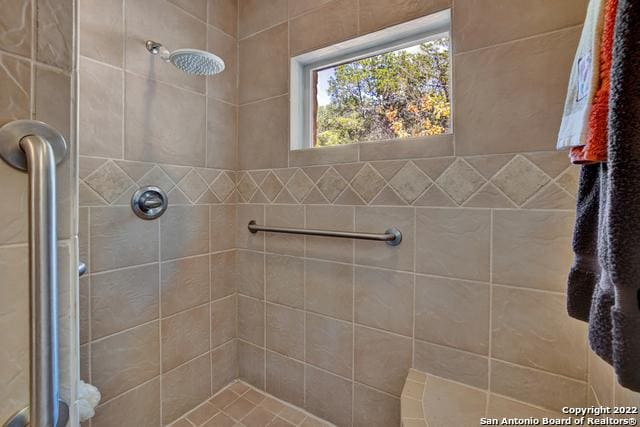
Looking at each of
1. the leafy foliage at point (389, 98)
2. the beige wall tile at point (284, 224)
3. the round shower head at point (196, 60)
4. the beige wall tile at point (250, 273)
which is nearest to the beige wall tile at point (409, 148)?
the leafy foliage at point (389, 98)

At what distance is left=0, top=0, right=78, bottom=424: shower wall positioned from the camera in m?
0.34

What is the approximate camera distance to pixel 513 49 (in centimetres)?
88

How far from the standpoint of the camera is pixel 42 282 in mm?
318

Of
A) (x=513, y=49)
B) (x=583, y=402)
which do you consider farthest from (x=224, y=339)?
(x=513, y=49)

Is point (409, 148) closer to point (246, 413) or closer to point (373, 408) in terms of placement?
point (373, 408)

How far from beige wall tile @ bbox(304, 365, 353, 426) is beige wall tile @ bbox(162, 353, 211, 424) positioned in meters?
0.49

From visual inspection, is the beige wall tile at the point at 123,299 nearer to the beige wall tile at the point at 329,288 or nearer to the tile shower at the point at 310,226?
the tile shower at the point at 310,226

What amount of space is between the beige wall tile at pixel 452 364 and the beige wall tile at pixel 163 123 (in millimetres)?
1211

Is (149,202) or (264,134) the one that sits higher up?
(264,134)

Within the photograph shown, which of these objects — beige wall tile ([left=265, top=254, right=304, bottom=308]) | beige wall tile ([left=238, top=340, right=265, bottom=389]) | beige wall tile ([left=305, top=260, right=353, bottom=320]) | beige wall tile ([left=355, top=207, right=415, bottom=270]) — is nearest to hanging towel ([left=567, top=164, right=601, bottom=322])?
beige wall tile ([left=355, top=207, right=415, bottom=270])

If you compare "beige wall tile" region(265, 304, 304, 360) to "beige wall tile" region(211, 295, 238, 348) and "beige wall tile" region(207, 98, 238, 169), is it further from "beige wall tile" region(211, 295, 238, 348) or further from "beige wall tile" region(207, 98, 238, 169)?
"beige wall tile" region(207, 98, 238, 169)

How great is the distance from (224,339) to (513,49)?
166cm

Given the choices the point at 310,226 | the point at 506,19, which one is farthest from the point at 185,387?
the point at 506,19

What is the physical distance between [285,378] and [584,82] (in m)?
1.45
